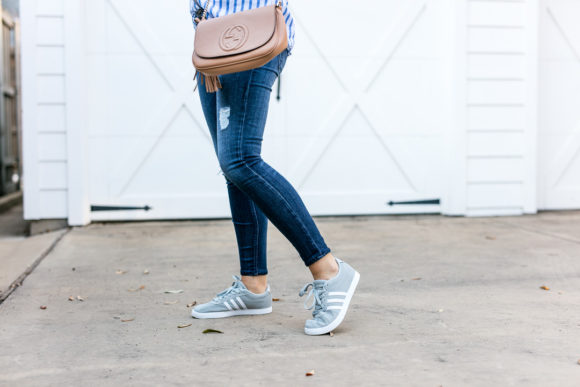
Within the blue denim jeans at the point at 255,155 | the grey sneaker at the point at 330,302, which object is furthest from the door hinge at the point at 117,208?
the grey sneaker at the point at 330,302

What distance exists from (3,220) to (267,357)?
4398 millimetres

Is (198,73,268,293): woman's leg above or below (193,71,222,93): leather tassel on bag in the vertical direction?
below

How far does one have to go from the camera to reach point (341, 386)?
1.69 m

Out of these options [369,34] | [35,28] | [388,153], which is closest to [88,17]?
[35,28]

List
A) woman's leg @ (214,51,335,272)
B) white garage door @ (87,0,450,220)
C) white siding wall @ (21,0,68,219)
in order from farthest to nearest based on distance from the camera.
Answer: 1. white garage door @ (87,0,450,220)
2. white siding wall @ (21,0,68,219)
3. woman's leg @ (214,51,335,272)

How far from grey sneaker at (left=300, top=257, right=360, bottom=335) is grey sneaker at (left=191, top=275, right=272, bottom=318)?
10.9 inches

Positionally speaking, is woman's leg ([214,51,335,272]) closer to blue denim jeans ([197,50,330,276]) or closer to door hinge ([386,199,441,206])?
blue denim jeans ([197,50,330,276])

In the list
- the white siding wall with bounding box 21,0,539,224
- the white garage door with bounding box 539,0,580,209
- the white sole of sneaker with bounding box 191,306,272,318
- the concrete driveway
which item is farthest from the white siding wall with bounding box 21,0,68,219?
the white garage door with bounding box 539,0,580,209

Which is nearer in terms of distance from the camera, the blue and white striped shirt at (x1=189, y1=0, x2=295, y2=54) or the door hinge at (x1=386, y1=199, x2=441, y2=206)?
the blue and white striped shirt at (x1=189, y1=0, x2=295, y2=54)

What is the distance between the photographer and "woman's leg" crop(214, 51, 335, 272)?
6.93 ft

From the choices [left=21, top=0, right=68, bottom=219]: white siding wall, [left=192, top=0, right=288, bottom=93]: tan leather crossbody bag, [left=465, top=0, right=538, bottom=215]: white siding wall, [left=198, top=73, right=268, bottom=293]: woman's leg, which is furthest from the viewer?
[left=465, top=0, right=538, bottom=215]: white siding wall

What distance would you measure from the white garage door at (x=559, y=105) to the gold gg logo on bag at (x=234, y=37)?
3753 mm

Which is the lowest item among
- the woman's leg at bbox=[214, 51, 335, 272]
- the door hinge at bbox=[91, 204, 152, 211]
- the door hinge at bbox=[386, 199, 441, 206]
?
the door hinge at bbox=[91, 204, 152, 211]

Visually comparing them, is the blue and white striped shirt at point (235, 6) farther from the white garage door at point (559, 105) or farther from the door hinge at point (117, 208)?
the white garage door at point (559, 105)
